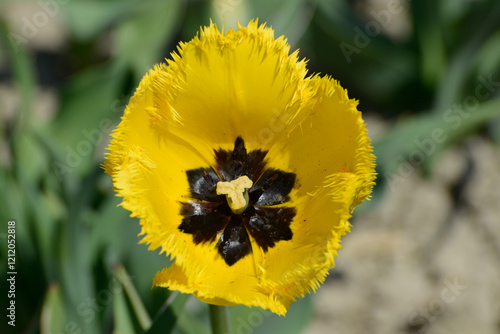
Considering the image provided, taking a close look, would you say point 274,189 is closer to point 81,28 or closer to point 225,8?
point 225,8

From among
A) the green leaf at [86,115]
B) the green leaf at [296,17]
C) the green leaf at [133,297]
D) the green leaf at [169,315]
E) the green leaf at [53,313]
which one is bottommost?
the green leaf at [53,313]

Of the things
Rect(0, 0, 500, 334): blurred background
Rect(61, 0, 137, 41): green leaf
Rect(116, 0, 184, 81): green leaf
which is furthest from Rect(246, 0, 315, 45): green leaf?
Rect(61, 0, 137, 41): green leaf

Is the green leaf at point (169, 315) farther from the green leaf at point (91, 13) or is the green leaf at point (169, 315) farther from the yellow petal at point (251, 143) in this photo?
the green leaf at point (91, 13)

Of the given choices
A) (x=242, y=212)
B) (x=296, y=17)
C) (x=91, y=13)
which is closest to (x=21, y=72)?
(x=91, y=13)

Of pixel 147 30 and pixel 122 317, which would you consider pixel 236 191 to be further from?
pixel 147 30

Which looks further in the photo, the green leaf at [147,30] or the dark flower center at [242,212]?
the green leaf at [147,30]

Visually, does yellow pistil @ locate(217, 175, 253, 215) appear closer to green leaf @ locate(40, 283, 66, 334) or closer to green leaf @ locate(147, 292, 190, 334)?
green leaf @ locate(147, 292, 190, 334)

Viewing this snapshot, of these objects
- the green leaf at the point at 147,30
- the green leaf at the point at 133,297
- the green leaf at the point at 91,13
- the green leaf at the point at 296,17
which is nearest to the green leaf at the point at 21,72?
the green leaf at the point at 147,30
